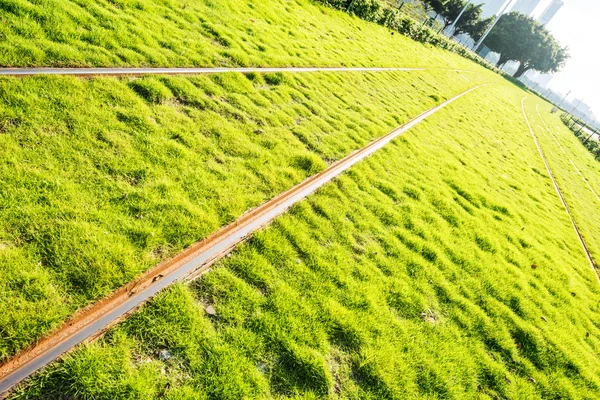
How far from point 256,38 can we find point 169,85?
6.04 m

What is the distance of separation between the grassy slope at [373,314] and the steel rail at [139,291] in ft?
0.41

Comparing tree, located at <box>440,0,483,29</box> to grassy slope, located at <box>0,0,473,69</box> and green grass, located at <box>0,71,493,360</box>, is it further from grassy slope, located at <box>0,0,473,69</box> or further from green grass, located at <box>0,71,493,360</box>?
green grass, located at <box>0,71,493,360</box>

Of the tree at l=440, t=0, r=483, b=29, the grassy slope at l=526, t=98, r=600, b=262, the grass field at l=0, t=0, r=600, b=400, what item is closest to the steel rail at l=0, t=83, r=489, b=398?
the grass field at l=0, t=0, r=600, b=400

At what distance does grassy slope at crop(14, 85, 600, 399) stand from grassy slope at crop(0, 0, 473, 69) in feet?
15.6

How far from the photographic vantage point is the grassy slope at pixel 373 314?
9.92ft

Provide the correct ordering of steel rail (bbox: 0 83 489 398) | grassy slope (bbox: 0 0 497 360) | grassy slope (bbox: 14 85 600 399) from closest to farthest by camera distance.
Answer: steel rail (bbox: 0 83 489 398)
grassy slope (bbox: 14 85 600 399)
grassy slope (bbox: 0 0 497 360)

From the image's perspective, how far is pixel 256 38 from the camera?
1126cm

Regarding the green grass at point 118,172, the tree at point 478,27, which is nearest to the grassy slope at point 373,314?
the green grass at point 118,172

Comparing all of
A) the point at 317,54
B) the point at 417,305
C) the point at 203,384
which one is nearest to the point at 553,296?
the point at 417,305

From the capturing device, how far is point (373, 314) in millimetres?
4375

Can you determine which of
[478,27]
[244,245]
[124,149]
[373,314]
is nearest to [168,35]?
[124,149]

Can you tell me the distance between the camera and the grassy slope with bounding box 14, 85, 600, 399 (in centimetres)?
302

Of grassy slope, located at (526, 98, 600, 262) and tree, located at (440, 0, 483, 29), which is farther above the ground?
tree, located at (440, 0, 483, 29)

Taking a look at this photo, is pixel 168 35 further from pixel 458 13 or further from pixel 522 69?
pixel 522 69
